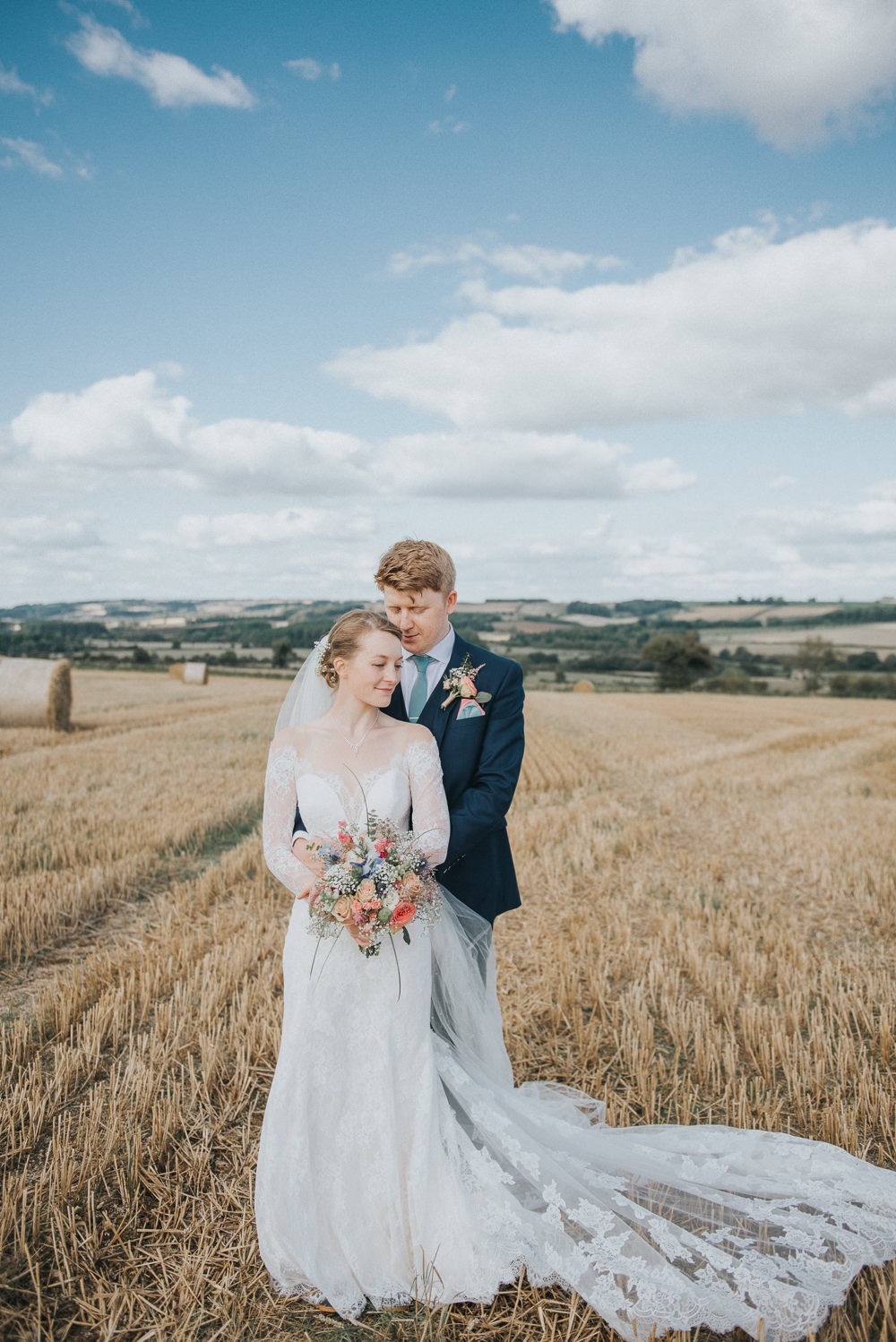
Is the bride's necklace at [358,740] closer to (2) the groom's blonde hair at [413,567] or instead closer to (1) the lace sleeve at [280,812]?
(1) the lace sleeve at [280,812]

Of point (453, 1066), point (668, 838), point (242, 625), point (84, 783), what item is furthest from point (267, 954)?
point (242, 625)

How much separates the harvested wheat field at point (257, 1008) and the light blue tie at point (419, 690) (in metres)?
2.30

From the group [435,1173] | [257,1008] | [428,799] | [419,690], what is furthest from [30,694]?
[435,1173]

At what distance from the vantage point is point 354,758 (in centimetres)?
342

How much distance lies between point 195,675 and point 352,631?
36.6 metres

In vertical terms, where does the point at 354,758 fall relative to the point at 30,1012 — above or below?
above

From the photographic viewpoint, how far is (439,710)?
3.81 m

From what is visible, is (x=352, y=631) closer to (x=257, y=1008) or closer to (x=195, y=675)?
(x=257, y=1008)

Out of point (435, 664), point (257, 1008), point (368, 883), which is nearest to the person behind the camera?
point (368, 883)

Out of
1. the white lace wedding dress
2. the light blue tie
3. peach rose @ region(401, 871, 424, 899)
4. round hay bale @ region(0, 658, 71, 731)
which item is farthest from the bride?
round hay bale @ region(0, 658, 71, 731)

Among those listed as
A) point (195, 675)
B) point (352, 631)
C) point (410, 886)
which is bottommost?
point (195, 675)

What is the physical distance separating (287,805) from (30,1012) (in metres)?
3.41

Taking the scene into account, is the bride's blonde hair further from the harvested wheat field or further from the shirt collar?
the harvested wheat field

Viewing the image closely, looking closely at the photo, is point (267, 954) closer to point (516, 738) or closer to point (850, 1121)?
point (516, 738)
